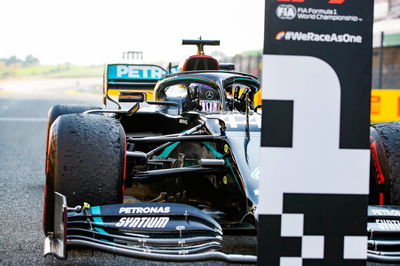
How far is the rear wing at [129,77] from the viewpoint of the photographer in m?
8.10

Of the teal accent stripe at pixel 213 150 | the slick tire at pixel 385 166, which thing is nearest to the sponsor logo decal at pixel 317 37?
the slick tire at pixel 385 166

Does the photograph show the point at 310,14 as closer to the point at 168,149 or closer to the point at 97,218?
the point at 97,218

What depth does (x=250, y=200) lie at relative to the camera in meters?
3.78

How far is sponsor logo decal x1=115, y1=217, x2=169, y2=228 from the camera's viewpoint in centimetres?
323

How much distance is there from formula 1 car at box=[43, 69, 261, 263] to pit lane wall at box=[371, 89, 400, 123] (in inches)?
354

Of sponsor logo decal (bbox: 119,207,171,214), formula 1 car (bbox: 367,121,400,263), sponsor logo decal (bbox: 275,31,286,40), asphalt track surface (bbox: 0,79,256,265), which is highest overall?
sponsor logo decal (bbox: 275,31,286,40)

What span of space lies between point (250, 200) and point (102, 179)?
839 mm

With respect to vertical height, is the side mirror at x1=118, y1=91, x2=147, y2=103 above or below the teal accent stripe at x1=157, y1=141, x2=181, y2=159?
above

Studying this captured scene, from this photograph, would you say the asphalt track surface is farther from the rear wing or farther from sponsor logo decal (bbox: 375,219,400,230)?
the rear wing

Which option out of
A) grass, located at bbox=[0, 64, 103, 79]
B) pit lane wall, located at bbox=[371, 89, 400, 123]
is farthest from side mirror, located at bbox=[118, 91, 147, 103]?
grass, located at bbox=[0, 64, 103, 79]

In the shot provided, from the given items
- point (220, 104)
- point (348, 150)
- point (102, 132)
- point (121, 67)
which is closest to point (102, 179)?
point (102, 132)

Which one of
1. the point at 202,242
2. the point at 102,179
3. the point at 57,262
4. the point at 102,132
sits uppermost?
the point at 102,132

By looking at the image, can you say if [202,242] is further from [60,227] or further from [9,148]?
[9,148]

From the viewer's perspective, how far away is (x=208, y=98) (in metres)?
5.51
